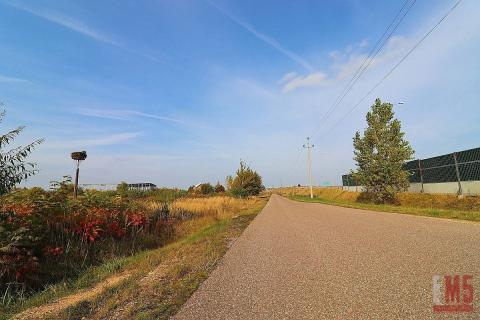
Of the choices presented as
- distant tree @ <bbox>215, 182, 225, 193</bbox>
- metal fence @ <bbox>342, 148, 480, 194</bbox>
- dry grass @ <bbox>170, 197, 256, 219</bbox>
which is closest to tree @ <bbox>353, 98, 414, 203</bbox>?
metal fence @ <bbox>342, 148, 480, 194</bbox>

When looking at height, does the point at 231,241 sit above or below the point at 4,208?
below

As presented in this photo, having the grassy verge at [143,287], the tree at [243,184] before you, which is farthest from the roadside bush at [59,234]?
the tree at [243,184]

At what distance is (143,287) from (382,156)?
1270 inches

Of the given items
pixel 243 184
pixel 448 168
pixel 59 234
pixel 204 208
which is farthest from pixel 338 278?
pixel 243 184

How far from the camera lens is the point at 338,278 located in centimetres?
594

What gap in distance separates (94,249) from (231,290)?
22.9 feet

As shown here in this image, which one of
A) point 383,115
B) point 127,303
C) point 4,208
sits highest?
point 383,115

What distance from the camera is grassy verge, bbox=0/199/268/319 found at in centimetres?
505

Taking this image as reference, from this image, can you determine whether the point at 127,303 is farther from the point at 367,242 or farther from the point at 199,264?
the point at 367,242

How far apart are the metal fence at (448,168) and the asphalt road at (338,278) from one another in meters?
18.0

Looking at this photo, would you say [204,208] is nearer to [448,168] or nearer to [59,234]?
[59,234]

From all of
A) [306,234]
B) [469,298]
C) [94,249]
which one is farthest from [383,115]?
[469,298]

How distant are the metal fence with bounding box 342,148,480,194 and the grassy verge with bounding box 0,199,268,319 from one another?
22441 millimetres

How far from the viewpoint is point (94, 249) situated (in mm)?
11133
